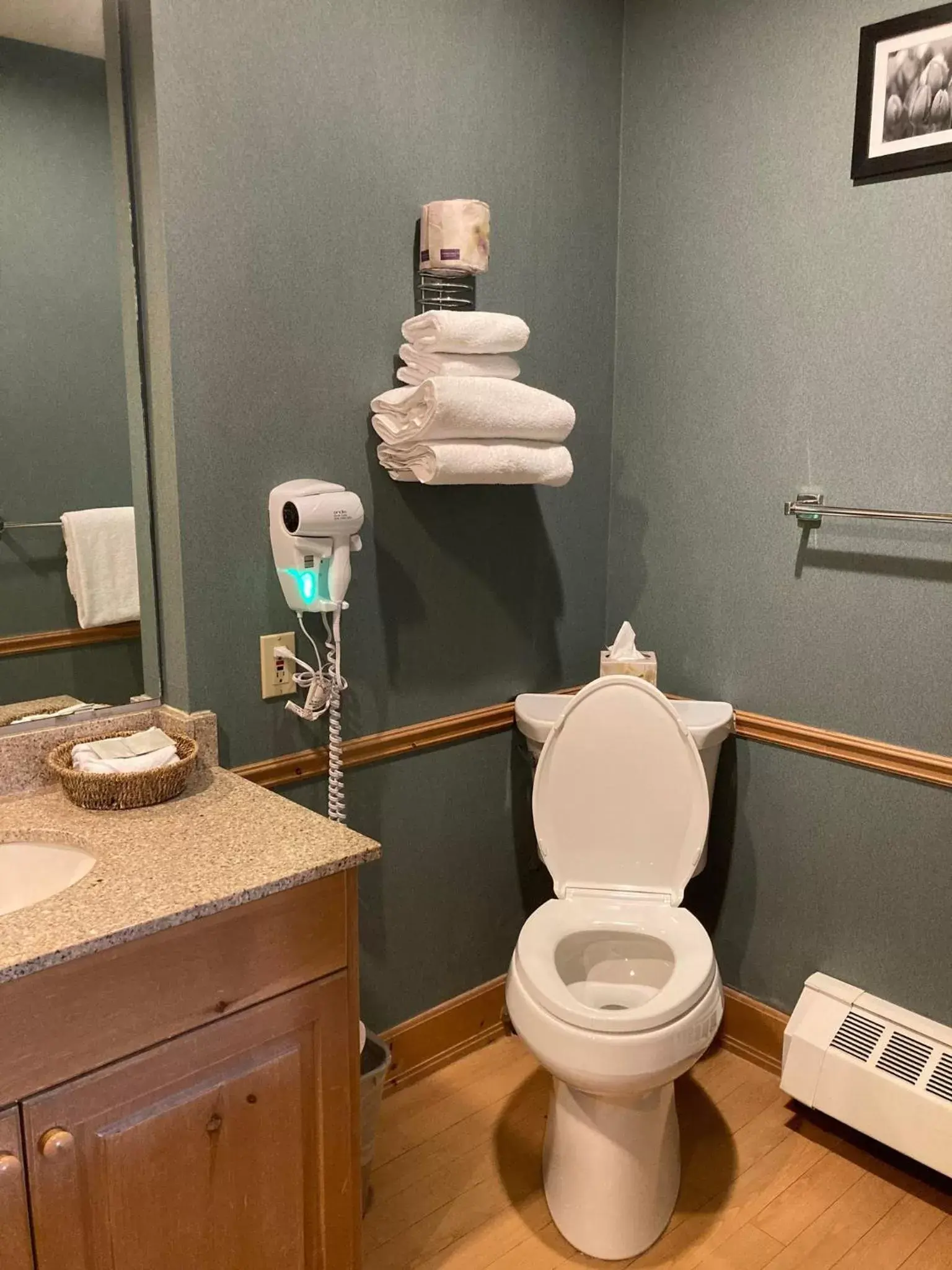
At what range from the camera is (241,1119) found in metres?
1.32

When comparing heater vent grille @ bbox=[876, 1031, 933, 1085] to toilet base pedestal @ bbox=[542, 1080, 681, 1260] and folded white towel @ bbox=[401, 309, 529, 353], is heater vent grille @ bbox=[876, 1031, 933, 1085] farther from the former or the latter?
folded white towel @ bbox=[401, 309, 529, 353]

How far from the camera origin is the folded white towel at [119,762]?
1505 millimetres

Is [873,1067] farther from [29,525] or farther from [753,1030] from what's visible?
[29,525]

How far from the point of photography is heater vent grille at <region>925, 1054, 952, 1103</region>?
1.85 meters

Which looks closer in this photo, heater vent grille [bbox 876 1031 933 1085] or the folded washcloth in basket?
the folded washcloth in basket

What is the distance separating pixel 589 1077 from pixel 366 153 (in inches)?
64.7

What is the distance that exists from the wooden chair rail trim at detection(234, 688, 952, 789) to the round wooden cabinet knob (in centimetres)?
72

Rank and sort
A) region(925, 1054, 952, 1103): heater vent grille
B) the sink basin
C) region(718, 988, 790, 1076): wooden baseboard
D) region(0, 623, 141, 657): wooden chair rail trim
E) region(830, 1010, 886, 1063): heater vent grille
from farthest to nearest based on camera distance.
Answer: region(718, 988, 790, 1076): wooden baseboard
region(830, 1010, 886, 1063): heater vent grille
region(925, 1054, 952, 1103): heater vent grille
region(0, 623, 141, 657): wooden chair rail trim
the sink basin

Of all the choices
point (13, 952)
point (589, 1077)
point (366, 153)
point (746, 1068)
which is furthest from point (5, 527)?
point (746, 1068)

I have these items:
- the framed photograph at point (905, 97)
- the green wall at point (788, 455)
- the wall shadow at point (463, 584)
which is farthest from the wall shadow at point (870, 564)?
the framed photograph at point (905, 97)

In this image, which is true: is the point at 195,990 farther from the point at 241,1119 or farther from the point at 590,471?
the point at 590,471

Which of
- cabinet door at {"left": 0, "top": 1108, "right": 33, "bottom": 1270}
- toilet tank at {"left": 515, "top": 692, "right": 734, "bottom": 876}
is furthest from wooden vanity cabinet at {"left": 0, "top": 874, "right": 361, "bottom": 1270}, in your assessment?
toilet tank at {"left": 515, "top": 692, "right": 734, "bottom": 876}

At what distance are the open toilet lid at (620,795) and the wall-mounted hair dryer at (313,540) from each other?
57cm

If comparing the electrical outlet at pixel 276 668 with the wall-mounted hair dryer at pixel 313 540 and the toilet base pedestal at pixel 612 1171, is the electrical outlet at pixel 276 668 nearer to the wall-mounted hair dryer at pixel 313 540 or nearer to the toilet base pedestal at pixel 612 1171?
the wall-mounted hair dryer at pixel 313 540
